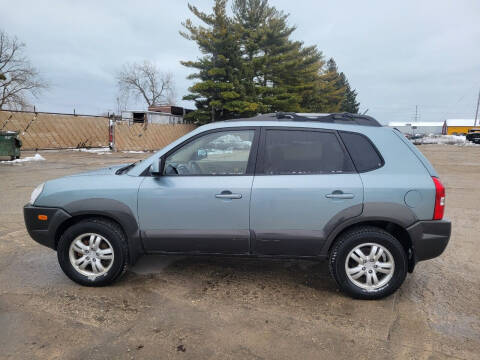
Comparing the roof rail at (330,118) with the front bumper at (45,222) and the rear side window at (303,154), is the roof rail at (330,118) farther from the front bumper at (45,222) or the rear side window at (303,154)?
the front bumper at (45,222)

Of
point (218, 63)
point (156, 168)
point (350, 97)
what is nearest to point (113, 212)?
point (156, 168)

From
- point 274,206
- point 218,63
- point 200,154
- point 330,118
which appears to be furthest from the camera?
point 218,63

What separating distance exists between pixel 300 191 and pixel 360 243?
2.39ft

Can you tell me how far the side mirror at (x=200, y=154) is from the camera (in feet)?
11.6

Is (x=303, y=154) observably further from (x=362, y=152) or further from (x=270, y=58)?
(x=270, y=58)

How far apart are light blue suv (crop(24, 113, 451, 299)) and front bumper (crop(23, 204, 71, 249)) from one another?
1 cm

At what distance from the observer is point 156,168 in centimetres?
316

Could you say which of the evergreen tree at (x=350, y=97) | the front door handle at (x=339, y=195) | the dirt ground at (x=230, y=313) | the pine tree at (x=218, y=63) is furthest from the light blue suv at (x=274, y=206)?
the evergreen tree at (x=350, y=97)

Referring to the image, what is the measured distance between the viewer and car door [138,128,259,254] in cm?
314

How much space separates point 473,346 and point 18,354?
10.7 ft

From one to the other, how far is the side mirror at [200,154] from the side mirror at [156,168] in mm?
448

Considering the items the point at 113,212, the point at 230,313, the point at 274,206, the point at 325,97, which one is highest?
the point at 325,97

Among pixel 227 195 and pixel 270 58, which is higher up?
pixel 270 58

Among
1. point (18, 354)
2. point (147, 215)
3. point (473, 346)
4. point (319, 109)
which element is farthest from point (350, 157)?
point (319, 109)
